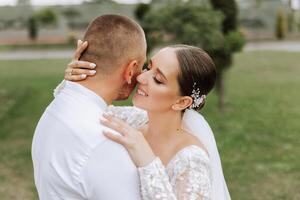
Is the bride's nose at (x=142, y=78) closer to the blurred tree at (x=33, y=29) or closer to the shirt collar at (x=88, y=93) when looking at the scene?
the shirt collar at (x=88, y=93)

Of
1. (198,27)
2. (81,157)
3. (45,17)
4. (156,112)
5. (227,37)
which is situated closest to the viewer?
(81,157)

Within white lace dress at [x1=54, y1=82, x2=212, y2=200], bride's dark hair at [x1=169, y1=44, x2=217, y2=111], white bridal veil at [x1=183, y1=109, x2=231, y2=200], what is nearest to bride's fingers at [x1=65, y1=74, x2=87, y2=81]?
white lace dress at [x1=54, y1=82, x2=212, y2=200]

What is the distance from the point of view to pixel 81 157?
189cm

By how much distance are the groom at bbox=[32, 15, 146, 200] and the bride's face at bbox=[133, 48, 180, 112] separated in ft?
0.18

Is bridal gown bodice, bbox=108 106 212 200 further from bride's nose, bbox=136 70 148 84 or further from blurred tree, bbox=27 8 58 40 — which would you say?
blurred tree, bbox=27 8 58 40

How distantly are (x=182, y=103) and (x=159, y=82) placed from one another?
158 millimetres

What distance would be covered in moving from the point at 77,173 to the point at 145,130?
571mm

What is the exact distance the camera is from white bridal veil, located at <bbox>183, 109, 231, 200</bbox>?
2.28m

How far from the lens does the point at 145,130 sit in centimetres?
240

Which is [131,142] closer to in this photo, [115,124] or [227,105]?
[115,124]

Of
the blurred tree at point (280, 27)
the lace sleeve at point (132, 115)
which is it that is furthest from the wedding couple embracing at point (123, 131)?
the blurred tree at point (280, 27)

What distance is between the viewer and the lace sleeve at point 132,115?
8.14 feet

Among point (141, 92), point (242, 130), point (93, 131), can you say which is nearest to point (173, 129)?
point (141, 92)

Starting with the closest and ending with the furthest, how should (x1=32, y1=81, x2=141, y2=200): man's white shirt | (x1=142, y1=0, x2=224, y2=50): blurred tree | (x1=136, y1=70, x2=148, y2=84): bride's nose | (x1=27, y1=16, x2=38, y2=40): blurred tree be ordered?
(x1=32, y1=81, x2=141, y2=200): man's white shirt, (x1=136, y1=70, x2=148, y2=84): bride's nose, (x1=142, y1=0, x2=224, y2=50): blurred tree, (x1=27, y1=16, x2=38, y2=40): blurred tree
